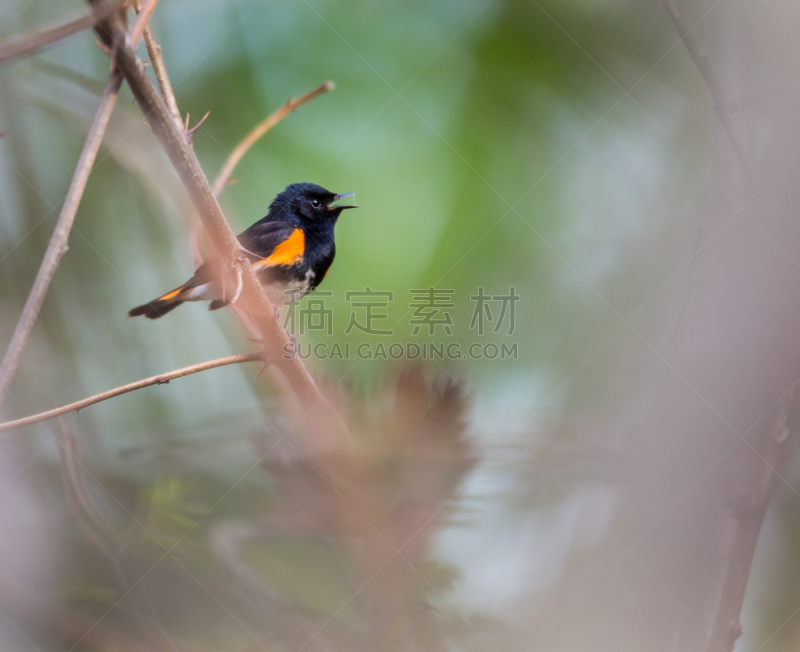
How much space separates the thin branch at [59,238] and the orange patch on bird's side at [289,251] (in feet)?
6.35

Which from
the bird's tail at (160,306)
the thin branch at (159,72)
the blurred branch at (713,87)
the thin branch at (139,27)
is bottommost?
the bird's tail at (160,306)

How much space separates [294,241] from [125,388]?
6.17 ft

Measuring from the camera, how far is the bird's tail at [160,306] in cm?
205

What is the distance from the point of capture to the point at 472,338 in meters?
1.67

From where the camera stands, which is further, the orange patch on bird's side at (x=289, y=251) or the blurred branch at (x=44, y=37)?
the orange patch on bird's side at (x=289, y=251)

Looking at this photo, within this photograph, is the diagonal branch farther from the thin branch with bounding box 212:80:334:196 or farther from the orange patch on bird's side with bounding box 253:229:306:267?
the orange patch on bird's side with bounding box 253:229:306:267

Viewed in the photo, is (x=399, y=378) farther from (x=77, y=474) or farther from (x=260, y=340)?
(x=77, y=474)

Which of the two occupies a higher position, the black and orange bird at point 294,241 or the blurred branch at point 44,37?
the blurred branch at point 44,37

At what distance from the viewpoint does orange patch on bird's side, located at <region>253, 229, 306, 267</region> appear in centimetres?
278

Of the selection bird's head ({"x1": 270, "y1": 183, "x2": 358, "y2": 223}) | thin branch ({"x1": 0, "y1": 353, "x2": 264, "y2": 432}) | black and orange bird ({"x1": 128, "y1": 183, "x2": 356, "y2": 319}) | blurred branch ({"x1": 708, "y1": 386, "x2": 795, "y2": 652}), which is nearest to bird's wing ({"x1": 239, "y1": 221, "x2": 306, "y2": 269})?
black and orange bird ({"x1": 128, "y1": 183, "x2": 356, "y2": 319})

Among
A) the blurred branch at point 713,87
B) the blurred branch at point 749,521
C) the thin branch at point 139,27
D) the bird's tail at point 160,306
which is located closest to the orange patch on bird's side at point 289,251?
the bird's tail at point 160,306

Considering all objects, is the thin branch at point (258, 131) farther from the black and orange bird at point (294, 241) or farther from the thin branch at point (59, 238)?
the black and orange bird at point (294, 241)

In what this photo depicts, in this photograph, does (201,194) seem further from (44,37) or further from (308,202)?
(308,202)

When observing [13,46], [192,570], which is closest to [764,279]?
[13,46]
